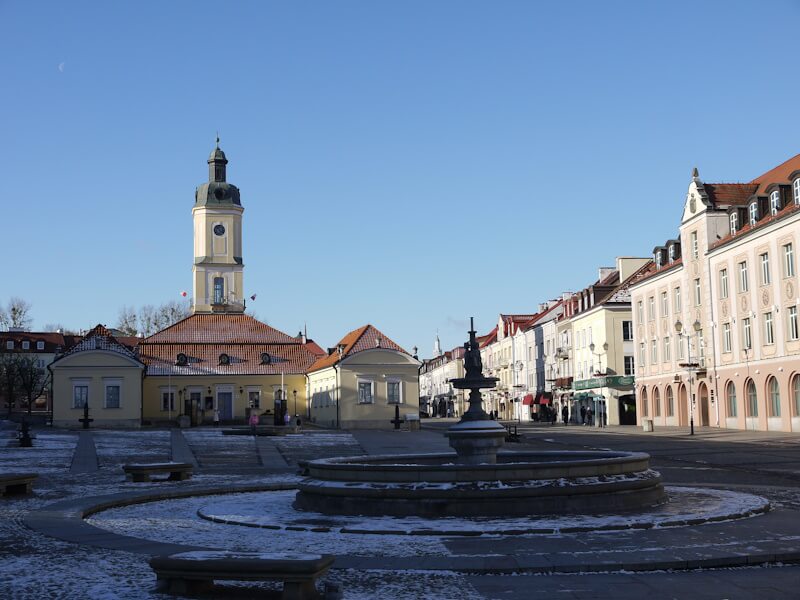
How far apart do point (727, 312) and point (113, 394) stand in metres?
38.6

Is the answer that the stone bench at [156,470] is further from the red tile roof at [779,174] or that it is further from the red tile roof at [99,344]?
the red tile roof at [99,344]

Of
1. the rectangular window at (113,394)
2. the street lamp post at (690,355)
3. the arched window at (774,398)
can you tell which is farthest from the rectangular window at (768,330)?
the rectangular window at (113,394)

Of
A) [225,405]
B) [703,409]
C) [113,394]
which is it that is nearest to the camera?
[703,409]

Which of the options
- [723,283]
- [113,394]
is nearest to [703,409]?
[723,283]

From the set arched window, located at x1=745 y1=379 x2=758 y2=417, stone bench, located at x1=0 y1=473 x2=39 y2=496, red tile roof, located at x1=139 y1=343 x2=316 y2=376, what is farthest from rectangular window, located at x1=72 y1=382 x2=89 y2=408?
stone bench, located at x1=0 y1=473 x2=39 y2=496

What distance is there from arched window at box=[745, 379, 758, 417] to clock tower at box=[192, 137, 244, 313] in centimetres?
4888

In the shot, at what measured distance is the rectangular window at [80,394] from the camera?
205ft

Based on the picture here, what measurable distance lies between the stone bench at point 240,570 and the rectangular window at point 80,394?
56.0 metres

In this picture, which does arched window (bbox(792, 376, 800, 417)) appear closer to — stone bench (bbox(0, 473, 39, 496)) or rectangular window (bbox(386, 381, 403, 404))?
rectangular window (bbox(386, 381, 403, 404))

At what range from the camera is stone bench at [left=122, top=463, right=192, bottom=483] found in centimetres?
2423

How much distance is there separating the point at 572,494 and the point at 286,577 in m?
7.21

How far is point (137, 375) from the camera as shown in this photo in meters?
63.8

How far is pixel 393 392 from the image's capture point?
2534 inches

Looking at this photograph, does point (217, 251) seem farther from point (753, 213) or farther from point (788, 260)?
point (788, 260)
